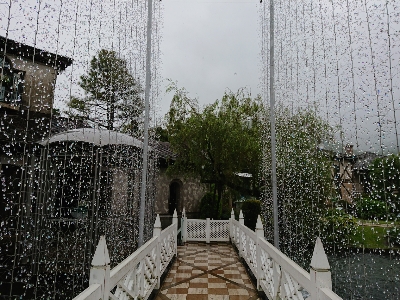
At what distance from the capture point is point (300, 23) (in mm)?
6461

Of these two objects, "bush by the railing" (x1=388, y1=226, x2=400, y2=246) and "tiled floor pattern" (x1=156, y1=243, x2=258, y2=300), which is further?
"tiled floor pattern" (x1=156, y1=243, x2=258, y2=300)

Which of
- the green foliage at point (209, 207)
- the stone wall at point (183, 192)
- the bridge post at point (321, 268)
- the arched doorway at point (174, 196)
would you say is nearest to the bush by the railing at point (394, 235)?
the bridge post at point (321, 268)

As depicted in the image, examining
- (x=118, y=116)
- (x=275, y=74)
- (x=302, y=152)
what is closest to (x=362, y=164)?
A: (x=275, y=74)

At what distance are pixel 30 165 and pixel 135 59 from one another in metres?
3.85

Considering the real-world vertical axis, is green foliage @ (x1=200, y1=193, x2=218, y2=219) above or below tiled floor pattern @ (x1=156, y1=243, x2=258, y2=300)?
above

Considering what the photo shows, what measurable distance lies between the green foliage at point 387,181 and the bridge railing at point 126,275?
2.93m

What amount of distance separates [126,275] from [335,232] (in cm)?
630

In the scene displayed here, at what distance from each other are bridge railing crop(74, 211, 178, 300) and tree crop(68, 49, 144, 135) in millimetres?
4947

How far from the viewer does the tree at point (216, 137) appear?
11.1 meters

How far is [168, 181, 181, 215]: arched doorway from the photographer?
629 inches

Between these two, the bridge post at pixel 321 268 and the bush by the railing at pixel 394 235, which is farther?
the bush by the railing at pixel 394 235

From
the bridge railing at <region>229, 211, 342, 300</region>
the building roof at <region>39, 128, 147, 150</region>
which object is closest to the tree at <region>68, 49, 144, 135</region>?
the building roof at <region>39, 128, 147, 150</region>

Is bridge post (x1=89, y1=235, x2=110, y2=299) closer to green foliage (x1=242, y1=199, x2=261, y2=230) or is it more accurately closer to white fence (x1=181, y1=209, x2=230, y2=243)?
white fence (x1=181, y1=209, x2=230, y2=243)

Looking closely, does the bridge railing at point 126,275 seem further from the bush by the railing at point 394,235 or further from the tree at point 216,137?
the tree at point 216,137
